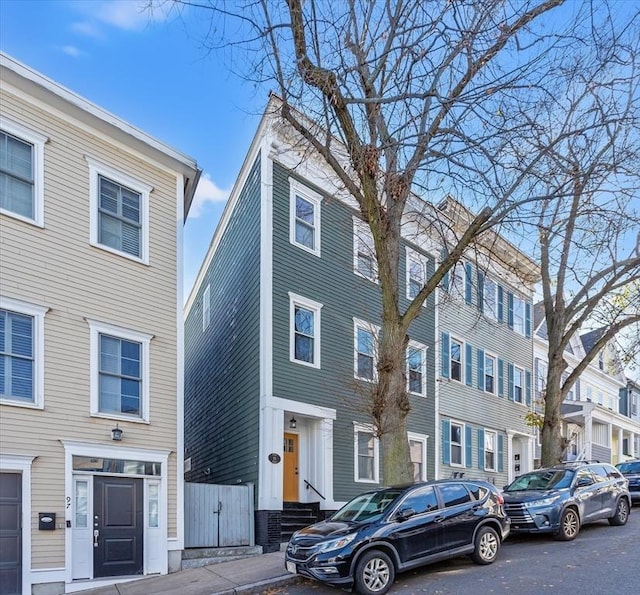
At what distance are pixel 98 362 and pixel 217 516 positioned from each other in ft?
13.6

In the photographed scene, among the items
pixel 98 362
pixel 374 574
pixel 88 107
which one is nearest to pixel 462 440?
pixel 374 574

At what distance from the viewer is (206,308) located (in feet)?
70.1

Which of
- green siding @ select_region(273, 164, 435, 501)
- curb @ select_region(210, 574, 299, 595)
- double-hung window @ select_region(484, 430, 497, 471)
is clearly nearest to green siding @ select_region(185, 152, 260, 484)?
green siding @ select_region(273, 164, 435, 501)

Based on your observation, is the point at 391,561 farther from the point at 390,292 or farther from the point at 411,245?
the point at 411,245

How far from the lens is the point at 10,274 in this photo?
10.5m

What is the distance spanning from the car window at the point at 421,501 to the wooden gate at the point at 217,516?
15.6 ft

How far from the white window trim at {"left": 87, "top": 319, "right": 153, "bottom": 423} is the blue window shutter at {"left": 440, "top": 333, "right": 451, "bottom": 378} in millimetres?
10766

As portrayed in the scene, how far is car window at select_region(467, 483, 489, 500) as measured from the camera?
35.7 ft

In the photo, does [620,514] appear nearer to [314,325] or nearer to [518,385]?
[314,325]

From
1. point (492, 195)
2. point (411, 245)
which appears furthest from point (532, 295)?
point (492, 195)

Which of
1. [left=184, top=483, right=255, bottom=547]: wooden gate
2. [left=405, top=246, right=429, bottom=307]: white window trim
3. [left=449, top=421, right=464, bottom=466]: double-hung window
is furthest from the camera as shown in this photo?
[left=449, top=421, right=464, bottom=466]: double-hung window

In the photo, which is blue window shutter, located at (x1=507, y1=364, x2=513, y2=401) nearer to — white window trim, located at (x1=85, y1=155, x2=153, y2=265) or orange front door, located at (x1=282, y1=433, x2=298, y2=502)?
orange front door, located at (x1=282, y1=433, x2=298, y2=502)

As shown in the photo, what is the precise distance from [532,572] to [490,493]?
5.23ft

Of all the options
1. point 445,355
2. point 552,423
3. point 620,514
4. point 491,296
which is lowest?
point 620,514
